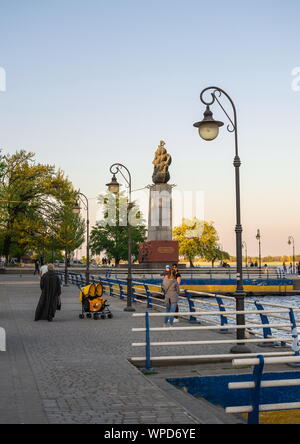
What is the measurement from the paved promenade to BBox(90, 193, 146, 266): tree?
7329cm

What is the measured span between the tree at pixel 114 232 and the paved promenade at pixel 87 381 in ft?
240

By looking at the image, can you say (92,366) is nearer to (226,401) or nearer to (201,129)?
(226,401)

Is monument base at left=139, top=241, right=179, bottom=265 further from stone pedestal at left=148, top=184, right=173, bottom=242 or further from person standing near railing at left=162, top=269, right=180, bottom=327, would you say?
person standing near railing at left=162, top=269, right=180, bottom=327

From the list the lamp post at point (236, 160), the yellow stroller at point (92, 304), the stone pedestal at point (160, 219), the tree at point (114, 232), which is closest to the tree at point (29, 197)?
the stone pedestal at point (160, 219)

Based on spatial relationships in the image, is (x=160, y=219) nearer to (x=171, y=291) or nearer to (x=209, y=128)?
(x=171, y=291)

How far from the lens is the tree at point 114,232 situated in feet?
295

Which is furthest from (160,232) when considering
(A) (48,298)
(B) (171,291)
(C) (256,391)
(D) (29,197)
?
(C) (256,391)

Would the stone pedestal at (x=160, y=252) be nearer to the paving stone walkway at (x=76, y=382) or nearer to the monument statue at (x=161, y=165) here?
the monument statue at (x=161, y=165)

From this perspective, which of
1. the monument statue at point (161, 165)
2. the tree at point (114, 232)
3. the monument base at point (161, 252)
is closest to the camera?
the monument base at point (161, 252)

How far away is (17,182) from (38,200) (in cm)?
296

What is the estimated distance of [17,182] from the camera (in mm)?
60875

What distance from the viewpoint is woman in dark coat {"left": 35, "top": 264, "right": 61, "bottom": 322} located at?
18422 mm

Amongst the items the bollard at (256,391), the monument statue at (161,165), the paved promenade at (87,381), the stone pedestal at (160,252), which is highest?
the monument statue at (161,165)
